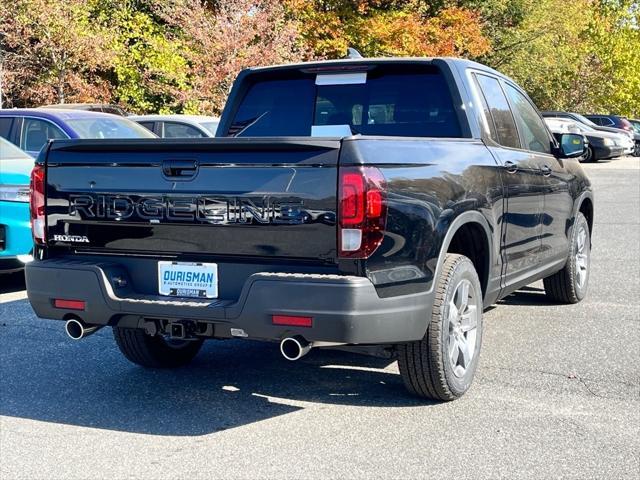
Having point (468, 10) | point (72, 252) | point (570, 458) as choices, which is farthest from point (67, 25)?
point (570, 458)

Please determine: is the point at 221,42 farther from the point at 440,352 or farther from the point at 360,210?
the point at 360,210

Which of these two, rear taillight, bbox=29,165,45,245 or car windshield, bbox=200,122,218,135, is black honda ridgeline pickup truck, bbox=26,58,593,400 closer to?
rear taillight, bbox=29,165,45,245

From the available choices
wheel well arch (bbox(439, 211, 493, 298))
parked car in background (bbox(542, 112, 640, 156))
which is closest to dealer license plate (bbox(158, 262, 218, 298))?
wheel well arch (bbox(439, 211, 493, 298))

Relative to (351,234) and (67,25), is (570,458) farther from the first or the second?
(67,25)

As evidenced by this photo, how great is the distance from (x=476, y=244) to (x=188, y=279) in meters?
1.85

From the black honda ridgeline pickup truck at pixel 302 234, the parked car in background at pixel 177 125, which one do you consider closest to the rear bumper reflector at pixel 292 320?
the black honda ridgeline pickup truck at pixel 302 234

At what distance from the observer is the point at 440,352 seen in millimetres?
4621

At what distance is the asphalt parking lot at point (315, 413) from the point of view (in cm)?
402

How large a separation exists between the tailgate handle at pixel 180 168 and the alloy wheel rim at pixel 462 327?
1.55 metres

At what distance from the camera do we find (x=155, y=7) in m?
25.0

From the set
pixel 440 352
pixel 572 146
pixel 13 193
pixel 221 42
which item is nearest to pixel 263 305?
pixel 440 352

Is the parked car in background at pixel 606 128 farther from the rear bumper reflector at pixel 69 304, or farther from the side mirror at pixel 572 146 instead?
the rear bumper reflector at pixel 69 304

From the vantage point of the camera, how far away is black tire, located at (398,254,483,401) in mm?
4590

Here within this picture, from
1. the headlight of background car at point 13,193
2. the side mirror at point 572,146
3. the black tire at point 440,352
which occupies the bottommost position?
the black tire at point 440,352
